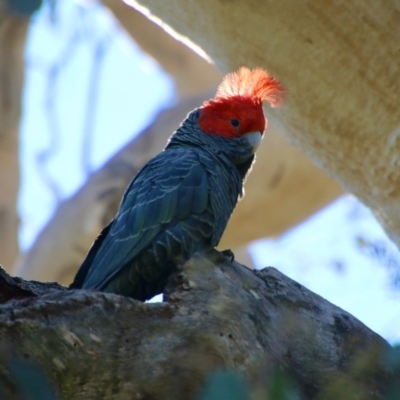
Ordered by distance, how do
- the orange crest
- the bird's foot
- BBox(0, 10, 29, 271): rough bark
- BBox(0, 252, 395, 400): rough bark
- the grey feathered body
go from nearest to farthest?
BBox(0, 252, 395, 400): rough bark
the bird's foot
the grey feathered body
the orange crest
BBox(0, 10, 29, 271): rough bark

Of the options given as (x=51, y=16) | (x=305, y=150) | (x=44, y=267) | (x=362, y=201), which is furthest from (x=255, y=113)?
(x=44, y=267)

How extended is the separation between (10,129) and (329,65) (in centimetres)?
598

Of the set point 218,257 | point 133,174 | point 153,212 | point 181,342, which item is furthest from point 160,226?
point 133,174

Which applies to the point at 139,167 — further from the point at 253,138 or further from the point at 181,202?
the point at 181,202

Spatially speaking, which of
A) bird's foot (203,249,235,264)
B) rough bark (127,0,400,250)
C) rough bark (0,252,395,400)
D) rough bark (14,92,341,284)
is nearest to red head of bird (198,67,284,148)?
rough bark (127,0,400,250)

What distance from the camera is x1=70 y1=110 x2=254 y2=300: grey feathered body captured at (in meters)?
3.87

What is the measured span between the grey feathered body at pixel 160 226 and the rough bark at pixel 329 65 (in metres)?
0.62

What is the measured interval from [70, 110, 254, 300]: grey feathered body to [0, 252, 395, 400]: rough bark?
623 mm

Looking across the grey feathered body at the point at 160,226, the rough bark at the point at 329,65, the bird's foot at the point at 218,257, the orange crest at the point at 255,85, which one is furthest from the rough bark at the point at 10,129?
the bird's foot at the point at 218,257

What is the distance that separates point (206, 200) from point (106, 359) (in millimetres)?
1390

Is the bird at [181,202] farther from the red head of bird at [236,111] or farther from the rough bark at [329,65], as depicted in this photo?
the rough bark at [329,65]

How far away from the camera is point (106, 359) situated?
9.20ft

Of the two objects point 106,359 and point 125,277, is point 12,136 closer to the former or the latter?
point 125,277

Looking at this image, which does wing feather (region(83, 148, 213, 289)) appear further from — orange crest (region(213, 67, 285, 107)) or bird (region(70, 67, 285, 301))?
orange crest (region(213, 67, 285, 107))
